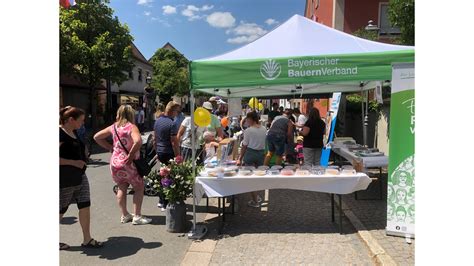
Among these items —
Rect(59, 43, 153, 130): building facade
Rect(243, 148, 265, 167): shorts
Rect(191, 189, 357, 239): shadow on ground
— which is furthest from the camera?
Rect(59, 43, 153, 130): building facade

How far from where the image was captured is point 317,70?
15.2 ft

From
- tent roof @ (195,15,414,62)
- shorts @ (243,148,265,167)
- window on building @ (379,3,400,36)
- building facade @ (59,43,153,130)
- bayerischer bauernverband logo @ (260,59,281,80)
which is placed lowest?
shorts @ (243,148,265,167)

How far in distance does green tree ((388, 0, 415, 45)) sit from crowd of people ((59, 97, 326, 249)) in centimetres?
370

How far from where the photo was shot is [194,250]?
14.7ft

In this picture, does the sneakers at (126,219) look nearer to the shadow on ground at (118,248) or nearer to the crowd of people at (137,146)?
the crowd of people at (137,146)

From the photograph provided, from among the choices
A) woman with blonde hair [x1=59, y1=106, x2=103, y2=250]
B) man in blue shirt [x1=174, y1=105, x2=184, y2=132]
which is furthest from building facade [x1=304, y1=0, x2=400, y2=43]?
woman with blonde hair [x1=59, y1=106, x2=103, y2=250]

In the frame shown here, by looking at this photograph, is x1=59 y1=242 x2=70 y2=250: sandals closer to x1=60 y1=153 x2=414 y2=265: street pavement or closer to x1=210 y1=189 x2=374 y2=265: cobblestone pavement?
x1=60 y1=153 x2=414 y2=265: street pavement

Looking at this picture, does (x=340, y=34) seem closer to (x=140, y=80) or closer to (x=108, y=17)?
(x=108, y=17)

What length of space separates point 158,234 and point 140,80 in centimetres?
3575

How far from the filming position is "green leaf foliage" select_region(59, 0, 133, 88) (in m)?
17.6

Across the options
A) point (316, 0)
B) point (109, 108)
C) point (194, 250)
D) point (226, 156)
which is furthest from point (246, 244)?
point (316, 0)

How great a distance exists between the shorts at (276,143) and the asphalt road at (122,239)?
7.64 feet

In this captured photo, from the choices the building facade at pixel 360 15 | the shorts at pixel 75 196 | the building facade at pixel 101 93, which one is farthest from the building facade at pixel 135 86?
the shorts at pixel 75 196

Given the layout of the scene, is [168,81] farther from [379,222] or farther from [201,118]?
[379,222]
